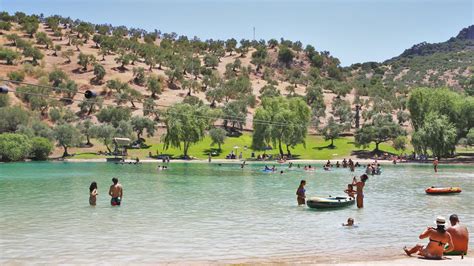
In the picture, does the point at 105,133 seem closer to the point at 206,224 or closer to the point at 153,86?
the point at 153,86

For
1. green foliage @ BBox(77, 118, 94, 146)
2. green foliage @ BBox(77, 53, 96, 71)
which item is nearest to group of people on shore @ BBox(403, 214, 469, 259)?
green foliage @ BBox(77, 118, 94, 146)

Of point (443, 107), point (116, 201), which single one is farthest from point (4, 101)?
point (116, 201)

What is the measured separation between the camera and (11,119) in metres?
127

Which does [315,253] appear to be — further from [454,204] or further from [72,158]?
[72,158]

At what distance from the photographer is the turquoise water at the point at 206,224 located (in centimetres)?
2264

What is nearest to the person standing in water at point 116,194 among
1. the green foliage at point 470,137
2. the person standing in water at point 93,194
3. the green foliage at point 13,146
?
the person standing in water at point 93,194

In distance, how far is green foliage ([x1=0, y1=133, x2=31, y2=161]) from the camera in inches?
4269

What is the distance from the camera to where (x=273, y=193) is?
161ft

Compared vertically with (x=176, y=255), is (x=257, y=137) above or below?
above

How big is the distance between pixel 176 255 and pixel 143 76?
17378cm

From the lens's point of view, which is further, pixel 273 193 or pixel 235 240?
pixel 273 193

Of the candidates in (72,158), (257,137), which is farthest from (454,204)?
(72,158)

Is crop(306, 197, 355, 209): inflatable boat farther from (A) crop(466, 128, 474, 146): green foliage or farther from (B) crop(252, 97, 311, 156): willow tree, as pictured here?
(A) crop(466, 128, 474, 146): green foliage

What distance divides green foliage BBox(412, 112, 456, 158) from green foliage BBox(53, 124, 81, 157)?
2771 inches
